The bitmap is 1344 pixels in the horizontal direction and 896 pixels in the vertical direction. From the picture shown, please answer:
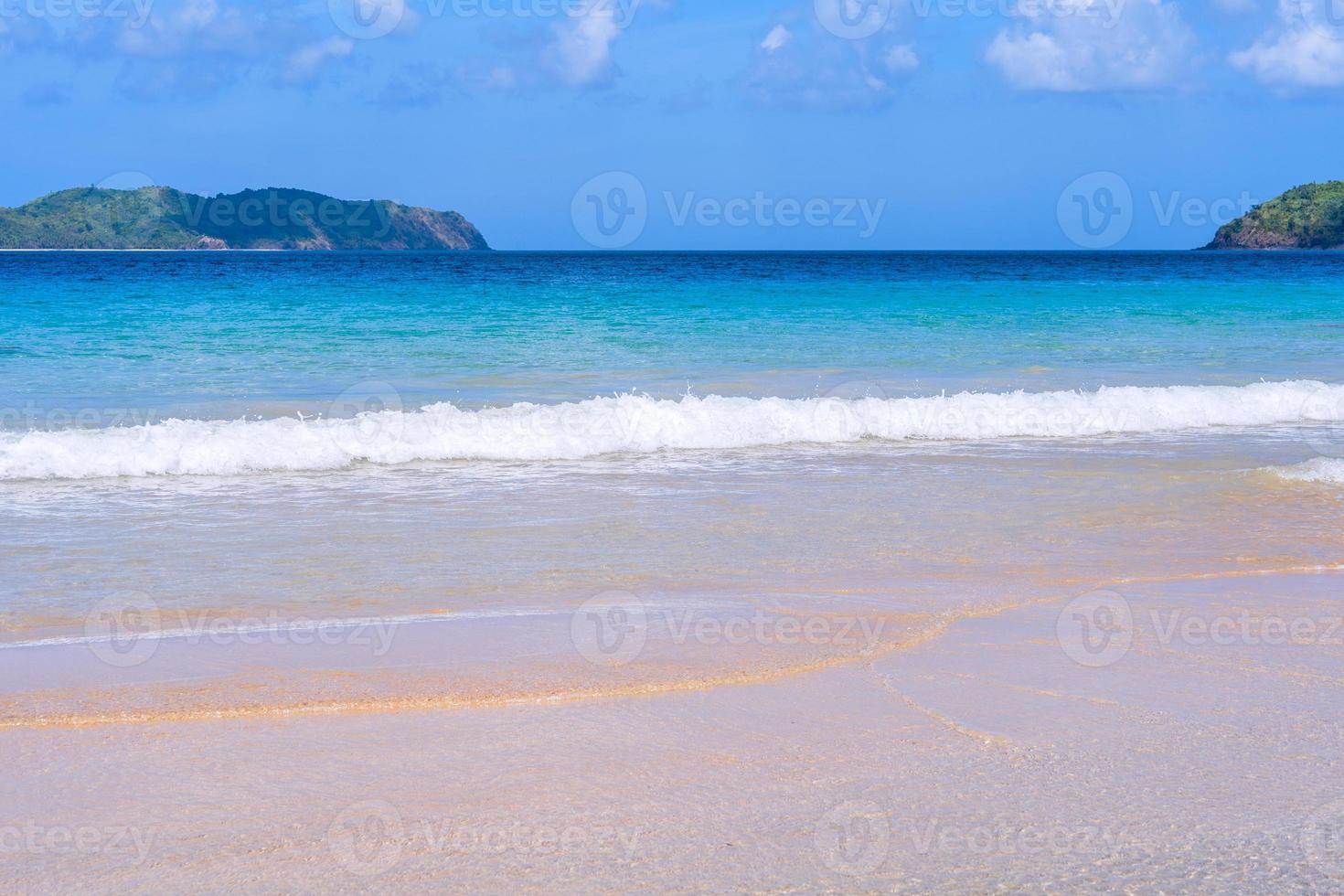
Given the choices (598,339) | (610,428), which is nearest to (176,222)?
(598,339)

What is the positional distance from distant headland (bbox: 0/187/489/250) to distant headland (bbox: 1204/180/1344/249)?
90060 millimetres

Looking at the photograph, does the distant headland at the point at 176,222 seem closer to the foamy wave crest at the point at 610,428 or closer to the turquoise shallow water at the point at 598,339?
the turquoise shallow water at the point at 598,339

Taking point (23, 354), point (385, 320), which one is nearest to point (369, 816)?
point (23, 354)

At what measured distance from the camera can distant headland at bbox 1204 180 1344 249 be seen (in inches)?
4555

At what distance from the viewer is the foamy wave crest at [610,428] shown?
1021cm

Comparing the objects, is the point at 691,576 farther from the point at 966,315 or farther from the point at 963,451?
the point at 966,315

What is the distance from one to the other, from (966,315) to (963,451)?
20252mm

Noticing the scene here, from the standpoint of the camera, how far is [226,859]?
3104 millimetres

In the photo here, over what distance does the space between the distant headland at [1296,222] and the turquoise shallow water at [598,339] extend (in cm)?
8138

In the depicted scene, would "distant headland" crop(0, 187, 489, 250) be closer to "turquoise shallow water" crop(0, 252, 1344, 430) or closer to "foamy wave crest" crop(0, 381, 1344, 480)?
"turquoise shallow water" crop(0, 252, 1344, 430)

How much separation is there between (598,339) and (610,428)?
11807mm

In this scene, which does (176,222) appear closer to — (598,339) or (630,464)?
(598,339)

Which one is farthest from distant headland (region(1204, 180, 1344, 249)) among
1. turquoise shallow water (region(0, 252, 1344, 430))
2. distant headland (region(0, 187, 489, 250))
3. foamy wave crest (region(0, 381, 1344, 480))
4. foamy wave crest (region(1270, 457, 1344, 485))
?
foamy wave crest (region(1270, 457, 1344, 485))

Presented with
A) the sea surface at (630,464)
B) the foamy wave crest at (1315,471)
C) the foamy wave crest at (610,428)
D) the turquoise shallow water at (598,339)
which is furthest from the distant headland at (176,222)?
the foamy wave crest at (1315,471)
